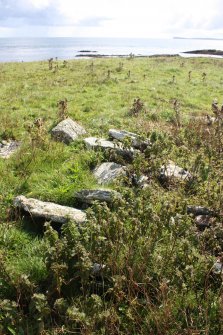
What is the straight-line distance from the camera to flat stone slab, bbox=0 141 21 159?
11.3 m

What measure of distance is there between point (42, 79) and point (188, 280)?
23.4 m

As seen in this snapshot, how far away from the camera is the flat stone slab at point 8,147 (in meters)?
11.3

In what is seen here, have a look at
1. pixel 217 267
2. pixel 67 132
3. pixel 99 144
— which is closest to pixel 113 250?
pixel 217 267

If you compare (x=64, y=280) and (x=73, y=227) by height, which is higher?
(x=73, y=227)

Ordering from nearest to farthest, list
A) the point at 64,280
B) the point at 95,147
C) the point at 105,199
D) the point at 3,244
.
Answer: the point at 64,280
the point at 3,244
the point at 105,199
the point at 95,147

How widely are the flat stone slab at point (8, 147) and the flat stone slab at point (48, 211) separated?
4.26 m

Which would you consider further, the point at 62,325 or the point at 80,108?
the point at 80,108

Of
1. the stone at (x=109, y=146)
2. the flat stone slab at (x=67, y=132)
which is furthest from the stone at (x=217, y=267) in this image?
the flat stone slab at (x=67, y=132)

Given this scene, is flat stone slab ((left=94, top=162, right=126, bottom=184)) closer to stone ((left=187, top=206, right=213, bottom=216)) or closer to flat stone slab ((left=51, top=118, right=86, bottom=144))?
stone ((left=187, top=206, right=213, bottom=216))

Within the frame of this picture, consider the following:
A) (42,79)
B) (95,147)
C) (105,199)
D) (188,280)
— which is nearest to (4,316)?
(188,280)

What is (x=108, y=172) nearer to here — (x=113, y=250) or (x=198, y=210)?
(x=198, y=210)

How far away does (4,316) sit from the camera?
15.8 ft

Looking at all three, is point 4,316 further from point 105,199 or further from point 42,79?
point 42,79

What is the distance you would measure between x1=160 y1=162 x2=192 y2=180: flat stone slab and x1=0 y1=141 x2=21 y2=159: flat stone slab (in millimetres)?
5077
